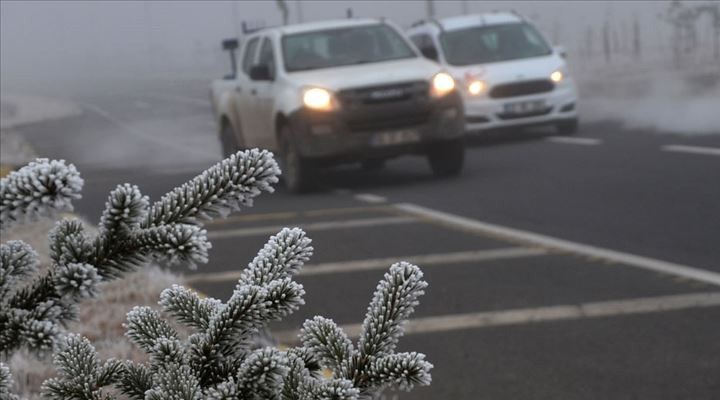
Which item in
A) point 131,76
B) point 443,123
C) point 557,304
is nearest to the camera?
point 557,304

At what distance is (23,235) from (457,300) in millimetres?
3959

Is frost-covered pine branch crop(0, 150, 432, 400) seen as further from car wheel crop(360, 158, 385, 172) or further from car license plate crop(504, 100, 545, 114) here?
car license plate crop(504, 100, 545, 114)

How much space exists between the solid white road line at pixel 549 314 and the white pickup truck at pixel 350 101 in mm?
7652

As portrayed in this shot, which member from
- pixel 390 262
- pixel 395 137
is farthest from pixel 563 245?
pixel 395 137

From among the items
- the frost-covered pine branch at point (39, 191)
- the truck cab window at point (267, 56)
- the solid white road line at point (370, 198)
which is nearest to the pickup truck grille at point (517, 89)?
the truck cab window at point (267, 56)

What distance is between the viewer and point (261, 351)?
2.05 meters

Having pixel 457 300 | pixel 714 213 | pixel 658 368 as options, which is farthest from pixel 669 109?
Result: pixel 658 368

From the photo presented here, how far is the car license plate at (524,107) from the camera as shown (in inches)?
807

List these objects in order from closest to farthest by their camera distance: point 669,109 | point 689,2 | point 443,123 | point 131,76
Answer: point 443,123, point 669,109, point 689,2, point 131,76

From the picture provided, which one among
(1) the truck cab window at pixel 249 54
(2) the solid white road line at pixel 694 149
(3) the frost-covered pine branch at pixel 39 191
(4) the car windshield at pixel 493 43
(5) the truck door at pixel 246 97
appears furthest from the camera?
(4) the car windshield at pixel 493 43

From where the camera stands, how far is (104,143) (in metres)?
30.0

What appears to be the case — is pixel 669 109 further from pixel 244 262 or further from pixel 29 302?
pixel 29 302

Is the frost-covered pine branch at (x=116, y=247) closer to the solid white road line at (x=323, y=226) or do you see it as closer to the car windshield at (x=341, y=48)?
the solid white road line at (x=323, y=226)

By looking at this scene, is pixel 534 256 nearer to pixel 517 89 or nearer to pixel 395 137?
pixel 395 137
